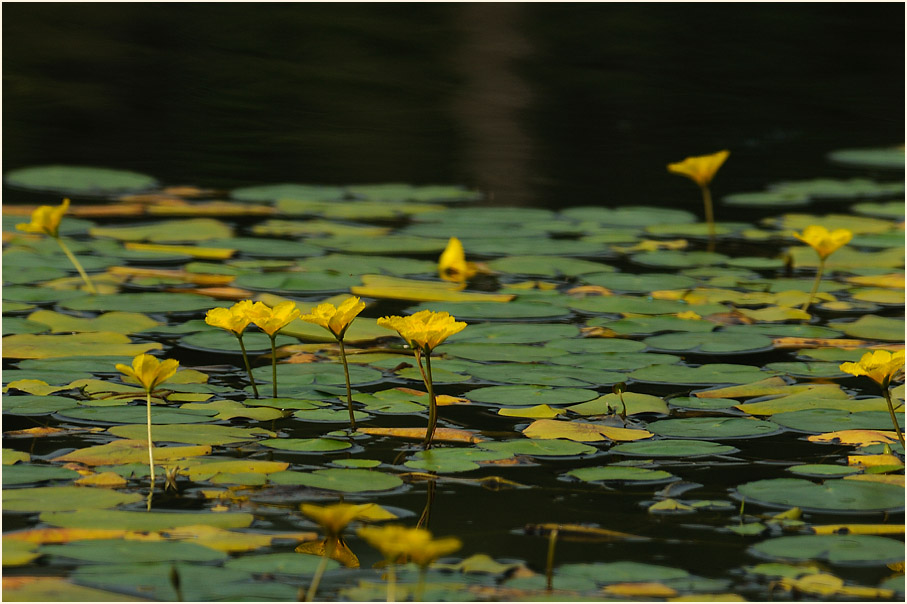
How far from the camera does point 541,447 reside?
194 centimetres

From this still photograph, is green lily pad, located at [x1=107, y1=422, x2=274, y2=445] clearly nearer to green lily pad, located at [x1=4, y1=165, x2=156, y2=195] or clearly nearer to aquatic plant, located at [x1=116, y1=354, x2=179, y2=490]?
aquatic plant, located at [x1=116, y1=354, x2=179, y2=490]

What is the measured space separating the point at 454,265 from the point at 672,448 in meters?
1.37

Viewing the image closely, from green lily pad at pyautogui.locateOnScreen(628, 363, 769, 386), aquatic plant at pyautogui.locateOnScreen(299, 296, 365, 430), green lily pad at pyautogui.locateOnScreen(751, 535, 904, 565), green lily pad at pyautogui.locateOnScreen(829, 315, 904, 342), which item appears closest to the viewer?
green lily pad at pyautogui.locateOnScreen(751, 535, 904, 565)

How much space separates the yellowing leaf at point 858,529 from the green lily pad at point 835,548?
0.09 feet

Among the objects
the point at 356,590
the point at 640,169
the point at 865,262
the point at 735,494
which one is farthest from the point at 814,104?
the point at 356,590

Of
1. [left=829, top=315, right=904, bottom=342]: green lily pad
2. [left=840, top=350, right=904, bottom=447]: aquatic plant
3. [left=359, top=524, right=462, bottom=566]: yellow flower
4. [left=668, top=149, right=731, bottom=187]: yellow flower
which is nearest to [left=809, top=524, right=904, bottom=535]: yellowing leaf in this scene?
[left=840, top=350, right=904, bottom=447]: aquatic plant

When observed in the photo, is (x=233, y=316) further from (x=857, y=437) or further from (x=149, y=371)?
(x=857, y=437)

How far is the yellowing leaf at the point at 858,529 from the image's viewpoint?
5.31ft

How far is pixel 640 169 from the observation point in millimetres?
5012

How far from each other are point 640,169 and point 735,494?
3.36 metres

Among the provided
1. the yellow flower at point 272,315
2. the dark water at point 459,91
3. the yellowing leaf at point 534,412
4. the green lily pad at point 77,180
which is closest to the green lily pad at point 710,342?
the yellowing leaf at point 534,412

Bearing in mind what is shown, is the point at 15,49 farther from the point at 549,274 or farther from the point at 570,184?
the point at 549,274

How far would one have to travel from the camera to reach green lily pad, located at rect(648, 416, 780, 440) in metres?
2.03

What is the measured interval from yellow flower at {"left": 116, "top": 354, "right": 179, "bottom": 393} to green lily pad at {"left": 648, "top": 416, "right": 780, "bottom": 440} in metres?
0.80
